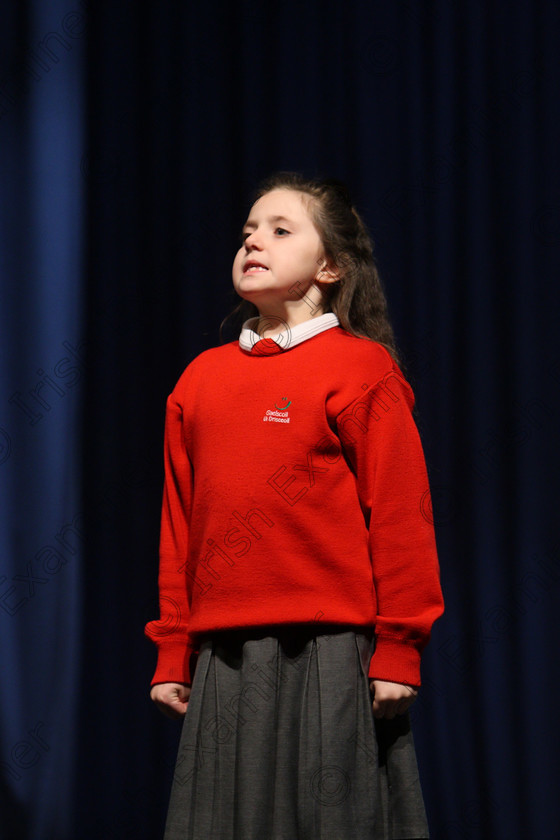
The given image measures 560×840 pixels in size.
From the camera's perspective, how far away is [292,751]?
3.68 ft

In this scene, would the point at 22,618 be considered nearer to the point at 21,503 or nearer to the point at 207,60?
the point at 21,503

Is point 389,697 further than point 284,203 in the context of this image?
No

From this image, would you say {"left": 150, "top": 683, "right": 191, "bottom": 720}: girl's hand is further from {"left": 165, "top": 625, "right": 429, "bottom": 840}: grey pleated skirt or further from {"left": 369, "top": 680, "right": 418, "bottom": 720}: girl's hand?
{"left": 369, "top": 680, "right": 418, "bottom": 720}: girl's hand

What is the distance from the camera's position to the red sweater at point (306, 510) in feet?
3.79

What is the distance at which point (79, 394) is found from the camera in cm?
189

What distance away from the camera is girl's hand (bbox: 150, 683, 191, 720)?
1241 mm

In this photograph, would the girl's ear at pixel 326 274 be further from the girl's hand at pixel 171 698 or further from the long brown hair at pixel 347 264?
the girl's hand at pixel 171 698

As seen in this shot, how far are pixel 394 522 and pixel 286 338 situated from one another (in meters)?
0.32

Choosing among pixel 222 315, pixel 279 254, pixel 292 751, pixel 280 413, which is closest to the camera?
pixel 292 751

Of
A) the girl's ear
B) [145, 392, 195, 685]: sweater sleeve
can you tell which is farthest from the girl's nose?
[145, 392, 195, 685]: sweater sleeve

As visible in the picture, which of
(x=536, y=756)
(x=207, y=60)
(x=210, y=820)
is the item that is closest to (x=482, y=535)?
(x=536, y=756)

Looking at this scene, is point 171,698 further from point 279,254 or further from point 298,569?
point 279,254

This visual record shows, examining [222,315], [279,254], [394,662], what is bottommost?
[394,662]

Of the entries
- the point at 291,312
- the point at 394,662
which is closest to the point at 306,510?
the point at 394,662
